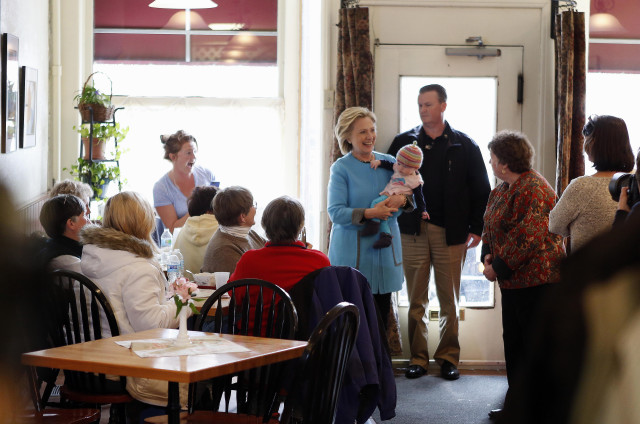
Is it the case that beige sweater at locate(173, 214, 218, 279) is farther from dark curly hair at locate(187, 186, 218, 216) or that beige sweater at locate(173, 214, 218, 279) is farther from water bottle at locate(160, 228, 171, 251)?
water bottle at locate(160, 228, 171, 251)

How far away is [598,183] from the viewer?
3.54m

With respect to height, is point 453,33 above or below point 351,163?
above

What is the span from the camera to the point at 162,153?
6.04 metres

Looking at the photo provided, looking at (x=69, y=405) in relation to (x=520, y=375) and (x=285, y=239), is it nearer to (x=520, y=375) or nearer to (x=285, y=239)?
(x=285, y=239)

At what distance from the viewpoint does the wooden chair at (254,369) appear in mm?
2781

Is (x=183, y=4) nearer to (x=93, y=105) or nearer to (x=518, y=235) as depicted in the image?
(x=93, y=105)

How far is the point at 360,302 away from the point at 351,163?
157 centimetres

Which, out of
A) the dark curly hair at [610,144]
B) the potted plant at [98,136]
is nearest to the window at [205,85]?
the potted plant at [98,136]

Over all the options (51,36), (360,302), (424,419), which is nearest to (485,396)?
(424,419)

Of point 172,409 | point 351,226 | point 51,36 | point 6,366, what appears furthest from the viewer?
point 51,36

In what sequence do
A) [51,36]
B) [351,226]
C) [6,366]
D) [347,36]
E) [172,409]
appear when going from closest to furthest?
[6,366], [172,409], [351,226], [347,36], [51,36]

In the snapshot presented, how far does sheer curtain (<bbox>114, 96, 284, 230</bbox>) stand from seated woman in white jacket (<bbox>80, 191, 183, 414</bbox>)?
285 cm

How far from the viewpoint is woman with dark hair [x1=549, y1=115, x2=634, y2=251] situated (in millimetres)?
3518

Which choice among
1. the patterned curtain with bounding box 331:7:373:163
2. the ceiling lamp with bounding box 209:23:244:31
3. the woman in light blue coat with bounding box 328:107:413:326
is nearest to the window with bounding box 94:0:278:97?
the ceiling lamp with bounding box 209:23:244:31
